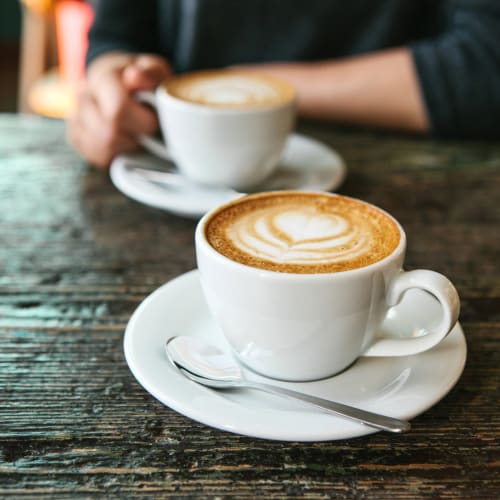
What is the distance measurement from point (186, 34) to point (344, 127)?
1.47ft

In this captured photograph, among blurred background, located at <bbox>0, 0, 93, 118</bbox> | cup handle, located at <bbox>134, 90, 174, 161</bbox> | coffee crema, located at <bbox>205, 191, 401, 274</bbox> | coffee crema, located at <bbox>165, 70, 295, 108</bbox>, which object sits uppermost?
coffee crema, located at <bbox>205, 191, 401, 274</bbox>

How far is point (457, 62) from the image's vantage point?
1223 millimetres

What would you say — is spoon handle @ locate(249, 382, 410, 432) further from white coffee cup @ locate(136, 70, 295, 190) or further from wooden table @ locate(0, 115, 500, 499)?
white coffee cup @ locate(136, 70, 295, 190)

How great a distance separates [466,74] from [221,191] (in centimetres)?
59

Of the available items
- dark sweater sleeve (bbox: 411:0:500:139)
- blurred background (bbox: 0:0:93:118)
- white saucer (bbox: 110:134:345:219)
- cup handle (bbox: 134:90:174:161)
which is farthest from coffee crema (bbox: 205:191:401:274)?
blurred background (bbox: 0:0:93:118)

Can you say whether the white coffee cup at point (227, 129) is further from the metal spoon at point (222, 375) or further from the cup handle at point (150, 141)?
the metal spoon at point (222, 375)

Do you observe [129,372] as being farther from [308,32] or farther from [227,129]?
[308,32]

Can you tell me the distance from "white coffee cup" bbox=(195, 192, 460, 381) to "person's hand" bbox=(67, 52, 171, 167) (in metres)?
0.52

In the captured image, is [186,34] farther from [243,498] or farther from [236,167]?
[243,498]

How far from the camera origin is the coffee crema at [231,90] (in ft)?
3.01

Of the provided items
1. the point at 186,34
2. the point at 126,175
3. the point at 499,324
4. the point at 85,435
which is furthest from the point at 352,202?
the point at 186,34

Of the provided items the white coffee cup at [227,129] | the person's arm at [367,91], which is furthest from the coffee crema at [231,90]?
the person's arm at [367,91]

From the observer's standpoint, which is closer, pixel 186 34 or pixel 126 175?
pixel 126 175

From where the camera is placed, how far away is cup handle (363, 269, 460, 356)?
0.49 meters
